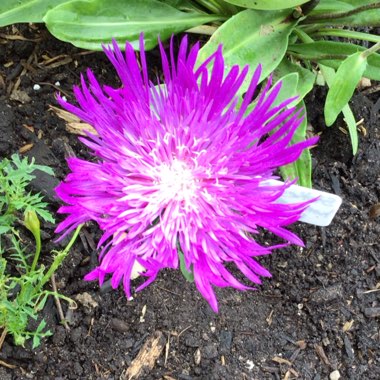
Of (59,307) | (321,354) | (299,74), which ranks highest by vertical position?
(299,74)

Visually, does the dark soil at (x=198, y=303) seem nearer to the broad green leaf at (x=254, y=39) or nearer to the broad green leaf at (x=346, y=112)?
the broad green leaf at (x=346, y=112)

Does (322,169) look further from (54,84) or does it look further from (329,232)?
(54,84)

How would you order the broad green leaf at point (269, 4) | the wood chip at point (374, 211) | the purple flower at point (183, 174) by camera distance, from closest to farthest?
the purple flower at point (183, 174), the broad green leaf at point (269, 4), the wood chip at point (374, 211)

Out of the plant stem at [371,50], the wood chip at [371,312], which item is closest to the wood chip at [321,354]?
the wood chip at [371,312]

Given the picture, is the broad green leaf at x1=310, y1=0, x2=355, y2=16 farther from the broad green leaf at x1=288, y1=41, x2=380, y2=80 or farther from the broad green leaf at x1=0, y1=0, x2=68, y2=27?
the broad green leaf at x1=0, y1=0, x2=68, y2=27

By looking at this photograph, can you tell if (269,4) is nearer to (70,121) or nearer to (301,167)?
(301,167)

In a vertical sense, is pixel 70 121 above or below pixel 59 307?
above

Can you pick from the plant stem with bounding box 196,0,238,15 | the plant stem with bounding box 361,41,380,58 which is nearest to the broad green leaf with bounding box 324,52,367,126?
the plant stem with bounding box 361,41,380,58

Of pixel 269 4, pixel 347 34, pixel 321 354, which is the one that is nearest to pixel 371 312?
pixel 321 354
